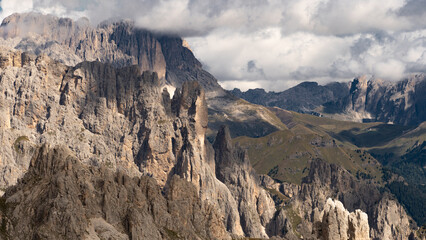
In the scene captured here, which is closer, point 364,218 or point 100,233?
point 364,218

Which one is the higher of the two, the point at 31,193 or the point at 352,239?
the point at 31,193

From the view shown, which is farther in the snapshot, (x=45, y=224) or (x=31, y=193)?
(x=31, y=193)

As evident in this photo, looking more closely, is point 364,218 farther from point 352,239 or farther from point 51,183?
point 51,183

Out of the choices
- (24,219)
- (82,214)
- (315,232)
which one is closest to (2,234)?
(24,219)

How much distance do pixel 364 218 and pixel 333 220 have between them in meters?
7.77

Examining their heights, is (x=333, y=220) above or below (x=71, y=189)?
below

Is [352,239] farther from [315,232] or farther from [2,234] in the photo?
[2,234]

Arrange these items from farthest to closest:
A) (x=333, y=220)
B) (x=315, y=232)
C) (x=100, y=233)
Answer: (x=100, y=233) → (x=315, y=232) → (x=333, y=220)

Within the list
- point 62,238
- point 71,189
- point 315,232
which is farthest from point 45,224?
point 315,232

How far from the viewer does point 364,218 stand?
17338 centimetres

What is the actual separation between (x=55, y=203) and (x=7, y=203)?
650 inches

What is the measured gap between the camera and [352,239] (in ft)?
566

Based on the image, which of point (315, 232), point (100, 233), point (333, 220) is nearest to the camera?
point (333, 220)

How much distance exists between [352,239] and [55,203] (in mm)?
76955
